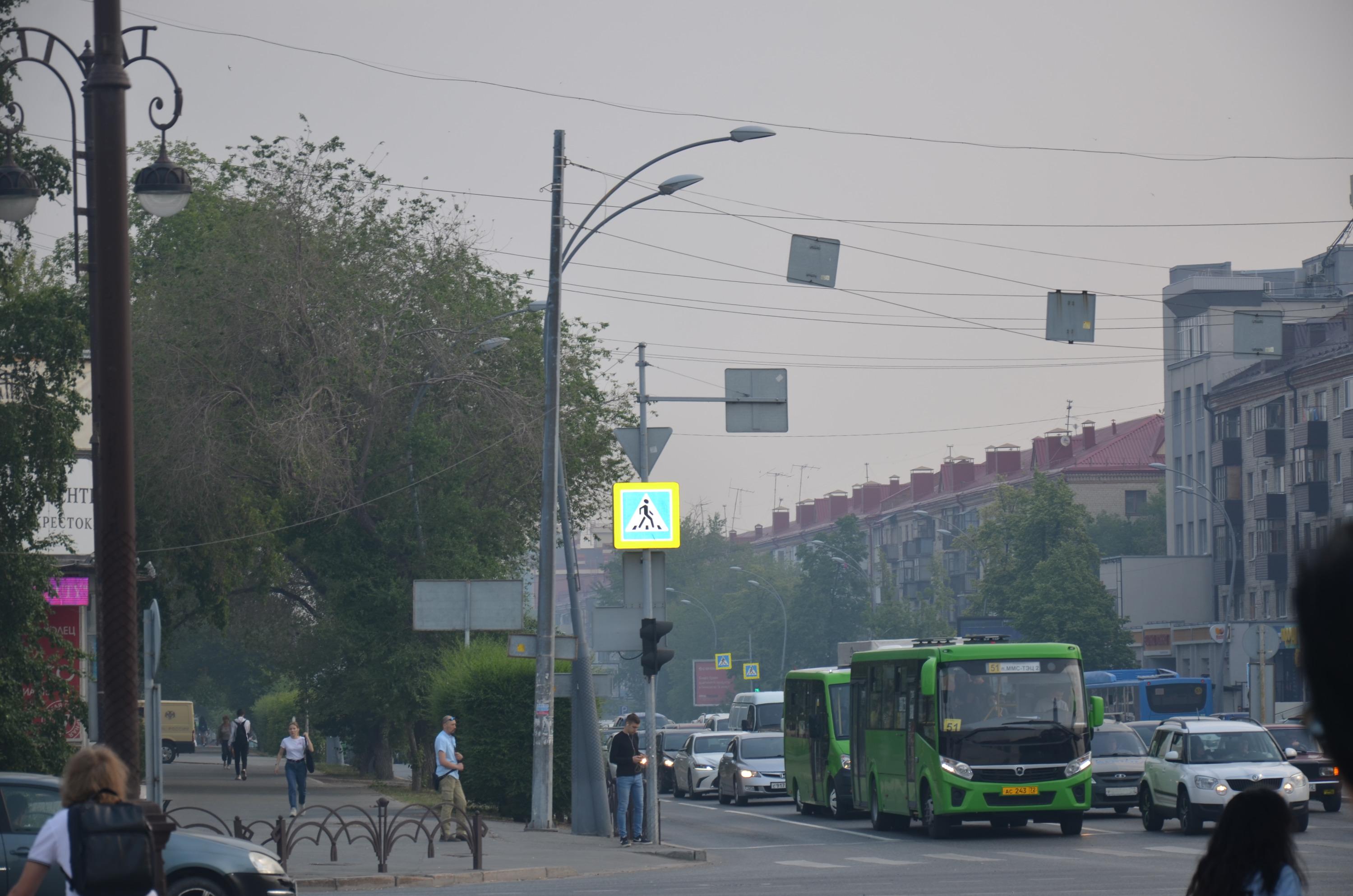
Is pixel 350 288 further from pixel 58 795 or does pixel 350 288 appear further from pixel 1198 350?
pixel 1198 350

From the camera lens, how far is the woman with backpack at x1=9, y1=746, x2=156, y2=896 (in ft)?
23.4

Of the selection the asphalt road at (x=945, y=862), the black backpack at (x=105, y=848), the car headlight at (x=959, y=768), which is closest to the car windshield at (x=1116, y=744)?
the asphalt road at (x=945, y=862)

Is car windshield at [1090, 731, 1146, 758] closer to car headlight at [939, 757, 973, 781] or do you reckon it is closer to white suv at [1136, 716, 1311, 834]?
white suv at [1136, 716, 1311, 834]

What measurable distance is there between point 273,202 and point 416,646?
1049 cm

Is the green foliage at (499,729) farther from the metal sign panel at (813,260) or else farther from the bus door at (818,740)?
the metal sign panel at (813,260)

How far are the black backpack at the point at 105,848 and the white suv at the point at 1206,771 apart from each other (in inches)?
800

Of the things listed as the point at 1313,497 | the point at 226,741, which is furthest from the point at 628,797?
the point at 1313,497

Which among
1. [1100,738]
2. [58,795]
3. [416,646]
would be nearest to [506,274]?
[416,646]

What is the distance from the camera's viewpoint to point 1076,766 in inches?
998

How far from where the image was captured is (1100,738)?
32.2 m

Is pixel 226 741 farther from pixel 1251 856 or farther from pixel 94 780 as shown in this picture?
pixel 1251 856

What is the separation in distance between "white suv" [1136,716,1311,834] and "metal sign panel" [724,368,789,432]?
7694mm

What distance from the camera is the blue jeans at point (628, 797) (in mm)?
24438

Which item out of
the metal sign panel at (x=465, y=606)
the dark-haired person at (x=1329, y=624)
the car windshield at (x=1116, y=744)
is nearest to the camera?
the dark-haired person at (x=1329, y=624)
